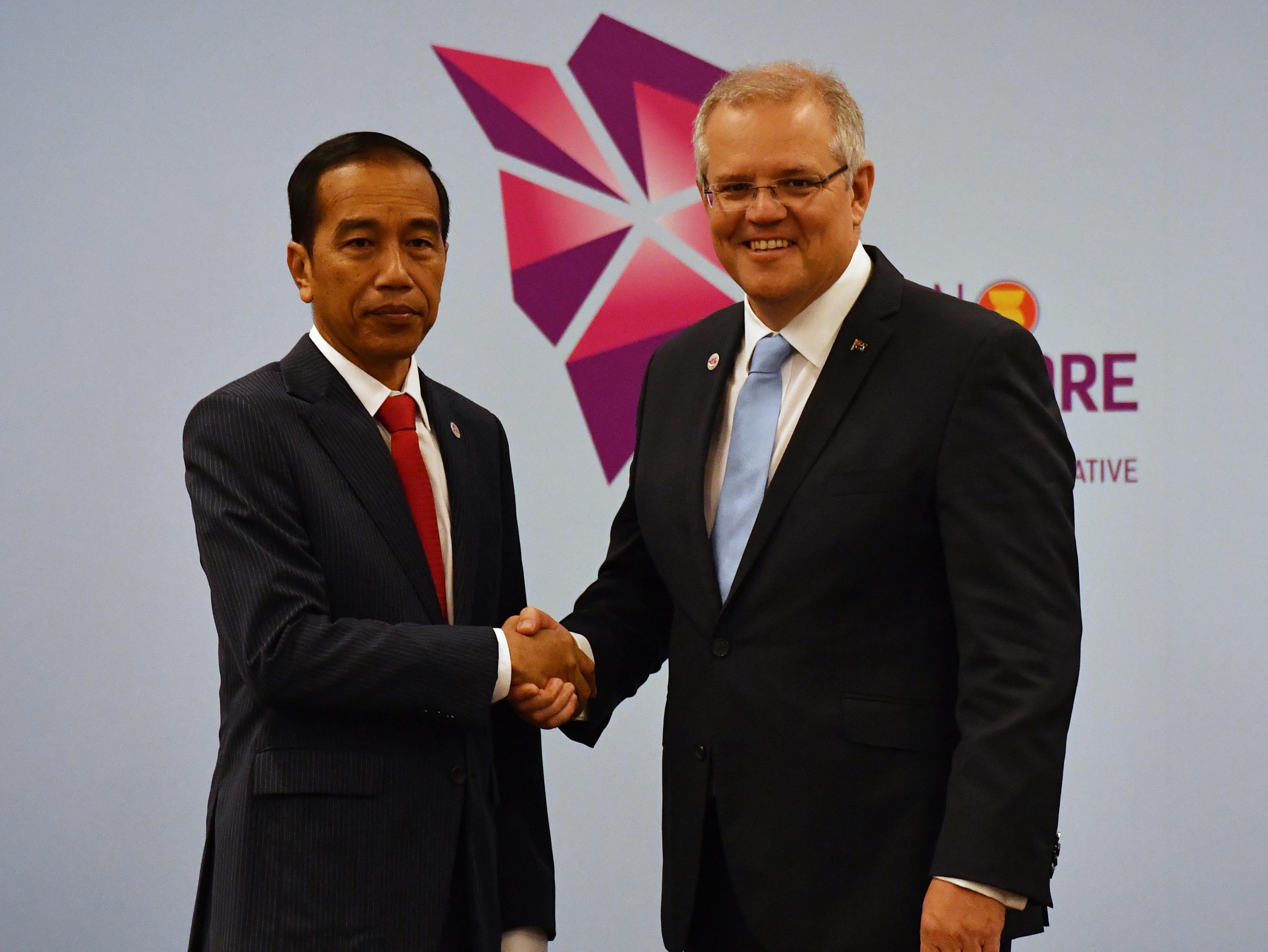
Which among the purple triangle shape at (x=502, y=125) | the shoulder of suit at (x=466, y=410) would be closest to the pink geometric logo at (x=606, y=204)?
the purple triangle shape at (x=502, y=125)

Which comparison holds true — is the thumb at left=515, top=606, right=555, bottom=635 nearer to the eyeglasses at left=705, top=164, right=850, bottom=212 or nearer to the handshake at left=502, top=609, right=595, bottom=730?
the handshake at left=502, top=609, right=595, bottom=730

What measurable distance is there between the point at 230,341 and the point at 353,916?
2281 millimetres

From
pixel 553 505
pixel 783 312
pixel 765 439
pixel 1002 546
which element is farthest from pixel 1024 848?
pixel 553 505

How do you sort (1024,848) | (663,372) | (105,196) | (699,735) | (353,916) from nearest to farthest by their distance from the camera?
(1024,848), (353,916), (699,735), (663,372), (105,196)

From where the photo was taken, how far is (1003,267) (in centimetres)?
366

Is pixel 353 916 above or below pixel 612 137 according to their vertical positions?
below

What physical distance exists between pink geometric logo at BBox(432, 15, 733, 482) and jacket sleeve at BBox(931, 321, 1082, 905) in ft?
6.42

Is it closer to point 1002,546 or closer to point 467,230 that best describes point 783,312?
point 1002,546

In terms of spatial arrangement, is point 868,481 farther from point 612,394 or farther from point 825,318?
point 612,394

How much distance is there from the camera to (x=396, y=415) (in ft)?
6.33

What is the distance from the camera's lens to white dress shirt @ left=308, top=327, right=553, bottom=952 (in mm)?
1865

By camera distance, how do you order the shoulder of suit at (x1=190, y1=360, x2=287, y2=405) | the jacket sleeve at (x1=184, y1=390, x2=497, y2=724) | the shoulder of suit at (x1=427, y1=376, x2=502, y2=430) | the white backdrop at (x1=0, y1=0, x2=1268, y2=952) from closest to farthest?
the jacket sleeve at (x1=184, y1=390, x2=497, y2=724)
the shoulder of suit at (x1=190, y1=360, x2=287, y2=405)
the shoulder of suit at (x1=427, y1=376, x2=502, y2=430)
the white backdrop at (x1=0, y1=0, x2=1268, y2=952)

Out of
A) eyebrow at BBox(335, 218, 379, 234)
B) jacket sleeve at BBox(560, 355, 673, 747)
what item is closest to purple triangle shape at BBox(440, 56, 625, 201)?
jacket sleeve at BBox(560, 355, 673, 747)

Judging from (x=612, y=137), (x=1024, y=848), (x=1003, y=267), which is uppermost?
(x=612, y=137)
